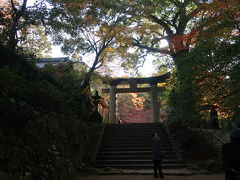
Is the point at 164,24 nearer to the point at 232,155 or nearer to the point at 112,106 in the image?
the point at 112,106

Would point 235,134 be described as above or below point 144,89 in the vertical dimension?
below

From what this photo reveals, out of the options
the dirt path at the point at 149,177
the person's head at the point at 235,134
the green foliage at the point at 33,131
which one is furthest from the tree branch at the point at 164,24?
the person's head at the point at 235,134

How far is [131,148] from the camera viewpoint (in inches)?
427

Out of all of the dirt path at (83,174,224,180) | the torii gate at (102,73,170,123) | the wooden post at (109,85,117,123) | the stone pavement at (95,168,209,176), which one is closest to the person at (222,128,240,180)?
the dirt path at (83,174,224,180)

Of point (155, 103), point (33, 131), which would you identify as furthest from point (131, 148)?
point (155, 103)

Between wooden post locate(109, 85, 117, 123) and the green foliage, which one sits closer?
the green foliage

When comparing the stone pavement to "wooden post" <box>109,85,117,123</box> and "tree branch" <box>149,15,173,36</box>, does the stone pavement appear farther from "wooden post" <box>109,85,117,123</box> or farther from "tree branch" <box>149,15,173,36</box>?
"tree branch" <box>149,15,173,36</box>

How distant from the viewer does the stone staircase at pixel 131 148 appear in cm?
937

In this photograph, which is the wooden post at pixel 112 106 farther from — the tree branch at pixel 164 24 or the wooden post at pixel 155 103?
the tree branch at pixel 164 24

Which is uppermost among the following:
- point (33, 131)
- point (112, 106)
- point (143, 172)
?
point (112, 106)

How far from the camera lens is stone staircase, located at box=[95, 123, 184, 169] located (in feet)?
30.7

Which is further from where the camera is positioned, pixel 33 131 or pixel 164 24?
pixel 164 24

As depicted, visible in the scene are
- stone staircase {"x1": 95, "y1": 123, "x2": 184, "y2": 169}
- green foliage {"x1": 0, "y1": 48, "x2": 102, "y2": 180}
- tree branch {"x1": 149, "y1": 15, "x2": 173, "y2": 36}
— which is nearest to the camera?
green foliage {"x1": 0, "y1": 48, "x2": 102, "y2": 180}

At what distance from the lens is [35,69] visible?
1048cm
